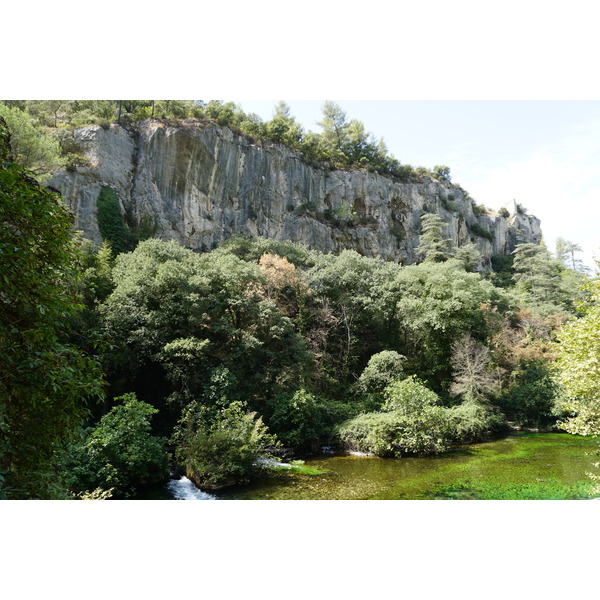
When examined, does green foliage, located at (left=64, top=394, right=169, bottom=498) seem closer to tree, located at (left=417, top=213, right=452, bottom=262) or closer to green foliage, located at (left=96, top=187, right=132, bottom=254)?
green foliage, located at (left=96, top=187, right=132, bottom=254)

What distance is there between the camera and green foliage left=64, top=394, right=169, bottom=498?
6617 millimetres

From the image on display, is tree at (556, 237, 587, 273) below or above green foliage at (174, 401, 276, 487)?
above

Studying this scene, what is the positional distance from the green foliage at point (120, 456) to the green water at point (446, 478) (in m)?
1.51

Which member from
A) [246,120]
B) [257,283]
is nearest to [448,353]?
[257,283]

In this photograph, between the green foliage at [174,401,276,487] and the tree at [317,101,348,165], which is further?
the tree at [317,101,348,165]

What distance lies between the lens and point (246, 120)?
24.1 meters

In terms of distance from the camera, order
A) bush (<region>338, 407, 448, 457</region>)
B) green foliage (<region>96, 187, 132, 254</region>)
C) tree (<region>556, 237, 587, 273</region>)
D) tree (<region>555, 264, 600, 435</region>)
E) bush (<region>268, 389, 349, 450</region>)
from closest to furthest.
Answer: tree (<region>555, 264, 600, 435</region>) → bush (<region>338, 407, 448, 457</region>) → bush (<region>268, 389, 349, 450</region>) → green foliage (<region>96, 187, 132, 254</region>) → tree (<region>556, 237, 587, 273</region>)

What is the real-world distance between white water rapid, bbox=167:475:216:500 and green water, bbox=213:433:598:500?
1.22 feet

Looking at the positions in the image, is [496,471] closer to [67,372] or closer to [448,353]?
[448,353]

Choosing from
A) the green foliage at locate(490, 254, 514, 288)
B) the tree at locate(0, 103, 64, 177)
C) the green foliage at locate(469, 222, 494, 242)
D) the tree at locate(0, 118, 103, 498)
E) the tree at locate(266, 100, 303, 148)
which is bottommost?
the tree at locate(0, 118, 103, 498)

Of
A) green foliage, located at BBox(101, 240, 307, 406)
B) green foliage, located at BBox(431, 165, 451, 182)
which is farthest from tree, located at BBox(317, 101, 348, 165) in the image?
green foliage, located at BBox(101, 240, 307, 406)

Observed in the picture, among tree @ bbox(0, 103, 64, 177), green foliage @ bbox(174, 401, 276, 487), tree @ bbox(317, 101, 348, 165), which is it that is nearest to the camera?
green foliage @ bbox(174, 401, 276, 487)

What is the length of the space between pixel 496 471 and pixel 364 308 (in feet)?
27.8

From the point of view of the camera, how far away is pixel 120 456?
6980 millimetres
